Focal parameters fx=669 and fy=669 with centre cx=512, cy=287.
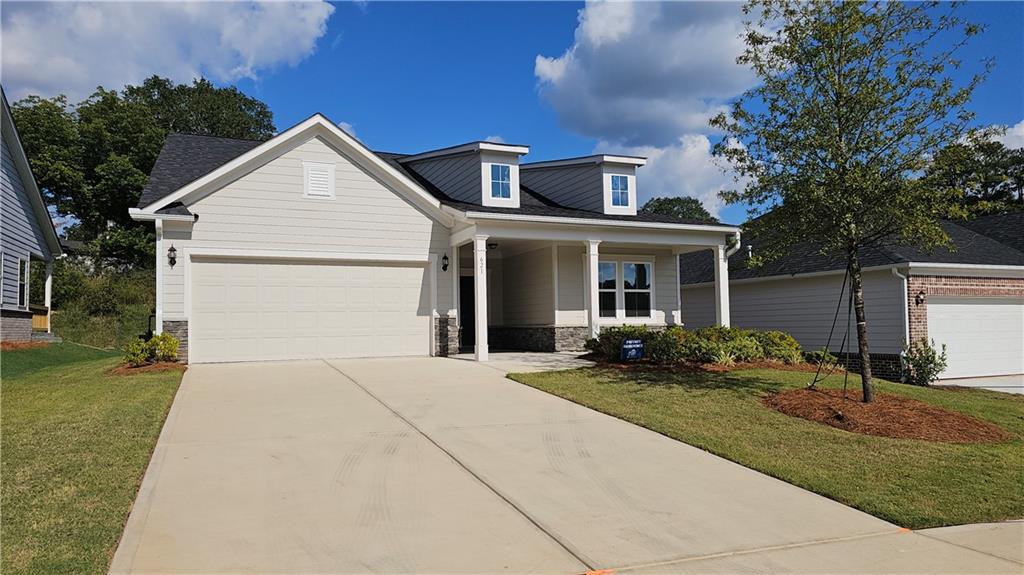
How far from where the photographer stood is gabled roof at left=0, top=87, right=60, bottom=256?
696 inches

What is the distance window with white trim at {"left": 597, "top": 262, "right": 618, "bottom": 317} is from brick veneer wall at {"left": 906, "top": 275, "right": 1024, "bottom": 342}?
710cm

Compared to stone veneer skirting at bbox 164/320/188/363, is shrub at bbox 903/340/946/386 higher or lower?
lower

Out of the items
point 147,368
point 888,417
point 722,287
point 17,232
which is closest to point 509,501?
point 888,417

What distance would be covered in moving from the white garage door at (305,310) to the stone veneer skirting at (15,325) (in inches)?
302

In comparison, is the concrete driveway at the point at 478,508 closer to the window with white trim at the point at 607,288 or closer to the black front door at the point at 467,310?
the window with white trim at the point at 607,288

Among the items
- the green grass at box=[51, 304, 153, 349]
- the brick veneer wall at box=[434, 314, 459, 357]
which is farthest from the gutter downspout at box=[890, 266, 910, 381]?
the green grass at box=[51, 304, 153, 349]

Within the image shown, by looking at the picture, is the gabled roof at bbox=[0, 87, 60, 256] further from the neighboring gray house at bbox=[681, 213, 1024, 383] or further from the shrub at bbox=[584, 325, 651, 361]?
the neighboring gray house at bbox=[681, 213, 1024, 383]

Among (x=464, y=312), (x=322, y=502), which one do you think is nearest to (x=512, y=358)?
(x=464, y=312)

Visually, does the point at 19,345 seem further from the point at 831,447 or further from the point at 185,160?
the point at 831,447

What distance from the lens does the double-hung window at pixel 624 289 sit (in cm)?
1856

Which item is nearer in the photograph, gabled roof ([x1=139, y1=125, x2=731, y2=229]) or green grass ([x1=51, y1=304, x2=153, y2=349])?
gabled roof ([x1=139, y1=125, x2=731, y2=229])

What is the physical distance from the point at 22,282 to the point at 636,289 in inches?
712

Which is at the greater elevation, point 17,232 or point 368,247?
point 17,232

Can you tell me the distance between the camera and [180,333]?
1366 cm
